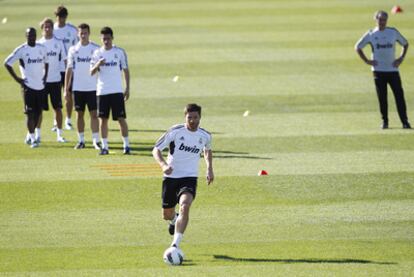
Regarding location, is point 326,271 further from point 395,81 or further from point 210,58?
point 210,58

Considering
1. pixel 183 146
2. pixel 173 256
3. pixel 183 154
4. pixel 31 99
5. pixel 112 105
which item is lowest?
pixel 31 99

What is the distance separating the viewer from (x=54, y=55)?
2319 centimetres

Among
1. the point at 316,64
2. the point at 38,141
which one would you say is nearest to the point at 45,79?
the point at 38,141

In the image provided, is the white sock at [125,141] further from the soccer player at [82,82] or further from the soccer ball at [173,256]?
the soccer ball at [173,256]

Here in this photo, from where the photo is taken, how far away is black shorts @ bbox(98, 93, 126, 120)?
69.0 ft

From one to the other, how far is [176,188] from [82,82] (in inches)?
303

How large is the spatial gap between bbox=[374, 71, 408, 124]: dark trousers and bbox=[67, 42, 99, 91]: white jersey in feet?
19.7

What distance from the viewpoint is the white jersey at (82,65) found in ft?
71.6

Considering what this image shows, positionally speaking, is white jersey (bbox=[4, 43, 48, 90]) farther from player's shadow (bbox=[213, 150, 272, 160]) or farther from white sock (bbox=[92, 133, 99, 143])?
player's shadow (bbox=[213, 150, 272, 160])

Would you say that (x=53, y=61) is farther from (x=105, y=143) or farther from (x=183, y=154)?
(x=183, y=154)

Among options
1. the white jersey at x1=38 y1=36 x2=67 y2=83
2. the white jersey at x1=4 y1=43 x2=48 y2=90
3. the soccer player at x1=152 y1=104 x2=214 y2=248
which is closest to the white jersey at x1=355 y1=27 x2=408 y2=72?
the white jersey at x1=38 y1=36 x2=67 y2=83

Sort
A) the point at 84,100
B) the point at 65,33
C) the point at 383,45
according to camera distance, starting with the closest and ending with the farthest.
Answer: the point at 84,100 → the point at 383,45 → the point at 65,33

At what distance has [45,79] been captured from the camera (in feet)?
72.7

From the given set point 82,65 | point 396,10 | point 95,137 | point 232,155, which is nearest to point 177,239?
point 232,155
